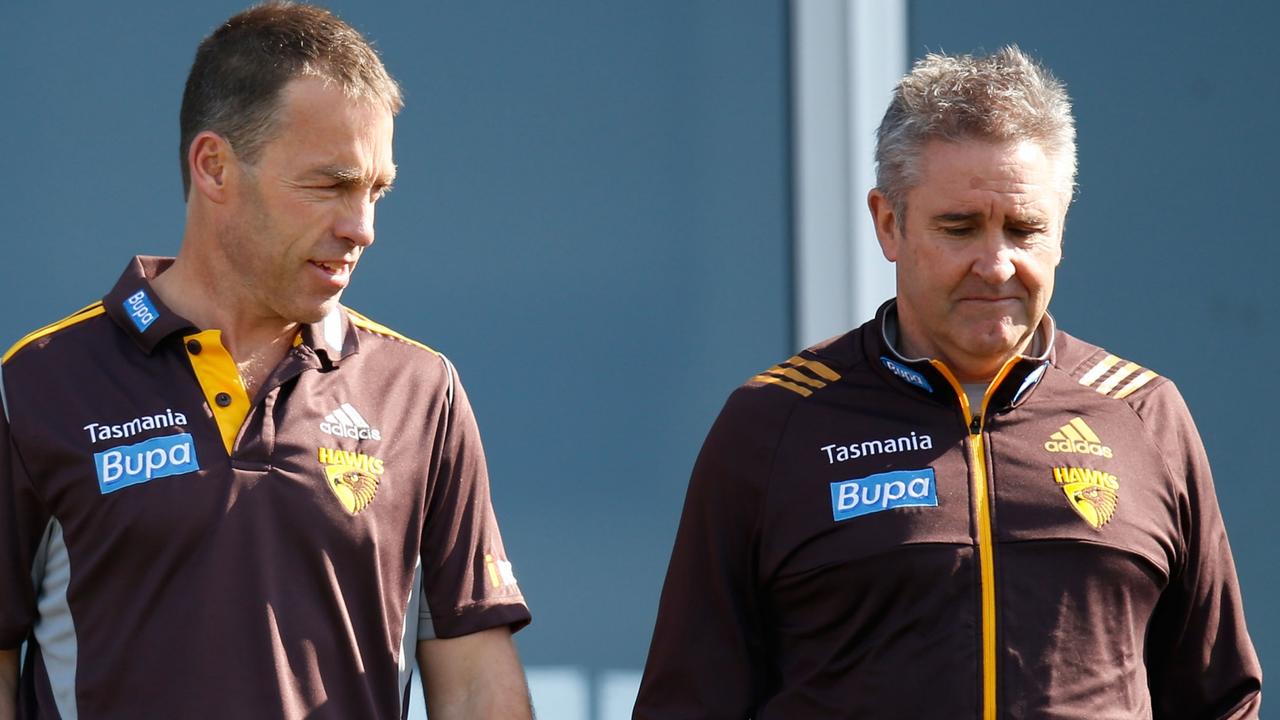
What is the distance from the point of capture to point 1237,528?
11.7 feet

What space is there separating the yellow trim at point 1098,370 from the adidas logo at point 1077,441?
87 mm

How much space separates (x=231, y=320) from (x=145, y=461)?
10.4 inches

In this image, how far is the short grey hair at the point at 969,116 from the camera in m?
2.36

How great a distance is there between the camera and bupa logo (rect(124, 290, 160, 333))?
2.35m

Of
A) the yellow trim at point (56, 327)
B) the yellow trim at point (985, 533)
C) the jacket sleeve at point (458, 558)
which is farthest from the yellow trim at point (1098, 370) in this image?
the yellow trim at point (56, 327)

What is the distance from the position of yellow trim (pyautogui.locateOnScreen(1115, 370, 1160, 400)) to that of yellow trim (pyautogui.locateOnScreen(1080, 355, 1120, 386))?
0.04 m

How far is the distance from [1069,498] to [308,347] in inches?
43.4

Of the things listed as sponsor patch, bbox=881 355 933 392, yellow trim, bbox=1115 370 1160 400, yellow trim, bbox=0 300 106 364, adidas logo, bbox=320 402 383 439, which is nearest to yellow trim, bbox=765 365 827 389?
sponsor patch, bbox=881 355 933 392

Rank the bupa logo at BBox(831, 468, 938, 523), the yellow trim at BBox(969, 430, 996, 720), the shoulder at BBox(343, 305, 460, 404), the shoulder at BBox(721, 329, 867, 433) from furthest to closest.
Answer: the shoulder at BBox(343, 305, 460, 404)
the shoulder at BBox(721, 329, 867, 433)
the bupa logo at BBox(831, 468, 938, 523)
the yellow trim at BBox(969, 430, 996, 720)

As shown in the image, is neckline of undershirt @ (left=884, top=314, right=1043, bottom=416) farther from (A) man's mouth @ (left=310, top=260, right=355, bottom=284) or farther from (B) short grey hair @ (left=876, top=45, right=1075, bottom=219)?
(A) man's mouth @ (left=310, top=260, right=355, bottom=284)

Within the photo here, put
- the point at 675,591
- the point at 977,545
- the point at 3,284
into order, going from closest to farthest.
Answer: the point at 977,545, the point at 675,591, the point at 3,284

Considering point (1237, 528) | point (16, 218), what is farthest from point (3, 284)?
point (1237, 528)

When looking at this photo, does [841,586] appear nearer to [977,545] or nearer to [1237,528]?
[977,545]

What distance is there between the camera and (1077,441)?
2352mm
